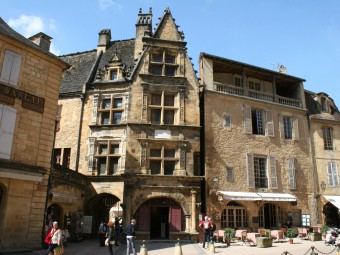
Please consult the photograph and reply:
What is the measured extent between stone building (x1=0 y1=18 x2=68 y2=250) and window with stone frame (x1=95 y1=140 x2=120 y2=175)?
5.02 meters

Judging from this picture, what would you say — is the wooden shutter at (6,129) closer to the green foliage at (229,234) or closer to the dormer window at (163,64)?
the dormer window at (163,64)

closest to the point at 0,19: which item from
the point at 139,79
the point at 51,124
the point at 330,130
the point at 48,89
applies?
the point at 48,89

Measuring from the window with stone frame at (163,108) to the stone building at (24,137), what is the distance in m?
6.03

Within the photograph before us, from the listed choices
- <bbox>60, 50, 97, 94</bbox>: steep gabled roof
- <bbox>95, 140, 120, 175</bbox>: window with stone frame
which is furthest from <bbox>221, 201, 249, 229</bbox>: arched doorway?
<bbox>60, 50, 97, 94</bbox>: steep gabled roof

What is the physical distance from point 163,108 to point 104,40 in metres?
8.23

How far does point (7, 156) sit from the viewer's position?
10.7 meters

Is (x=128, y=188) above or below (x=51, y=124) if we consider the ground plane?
below

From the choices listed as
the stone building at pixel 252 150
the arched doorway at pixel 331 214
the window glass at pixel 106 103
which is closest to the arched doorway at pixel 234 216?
the stone building at pixel 252 150

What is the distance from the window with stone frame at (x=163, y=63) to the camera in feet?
59.5

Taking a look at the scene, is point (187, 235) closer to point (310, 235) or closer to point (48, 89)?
point (310, 235)

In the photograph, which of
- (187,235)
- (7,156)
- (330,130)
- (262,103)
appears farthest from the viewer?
(330,130)

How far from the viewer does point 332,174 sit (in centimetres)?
2005

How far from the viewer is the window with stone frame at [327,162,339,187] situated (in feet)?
65.1

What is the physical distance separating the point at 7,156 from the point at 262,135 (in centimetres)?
1387
